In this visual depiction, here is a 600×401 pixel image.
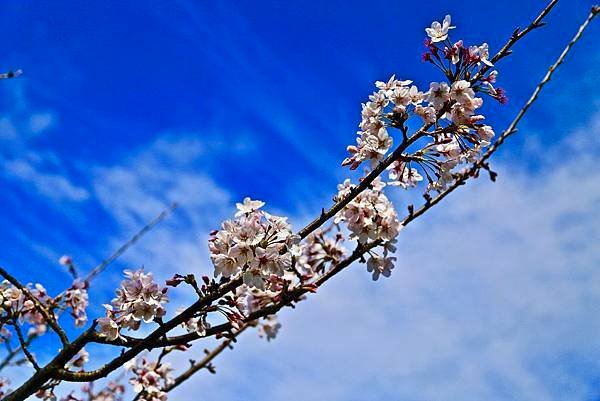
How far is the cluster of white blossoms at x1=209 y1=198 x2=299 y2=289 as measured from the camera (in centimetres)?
316

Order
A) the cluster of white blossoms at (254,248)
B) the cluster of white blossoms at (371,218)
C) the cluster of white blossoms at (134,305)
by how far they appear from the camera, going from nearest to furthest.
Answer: the cluster of white blossoms at (254,248)
the cluster of white blossoms at (134,305)
the cluster of white blossoms at (371,218)

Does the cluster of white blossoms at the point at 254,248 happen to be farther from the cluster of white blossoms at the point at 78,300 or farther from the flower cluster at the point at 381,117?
the cluster of white blossoms at the point at 78,300

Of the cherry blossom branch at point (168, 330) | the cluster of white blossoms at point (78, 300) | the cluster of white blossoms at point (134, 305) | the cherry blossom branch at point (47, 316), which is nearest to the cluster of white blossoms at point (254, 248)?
the cherry blossom branch at point (168, 330)

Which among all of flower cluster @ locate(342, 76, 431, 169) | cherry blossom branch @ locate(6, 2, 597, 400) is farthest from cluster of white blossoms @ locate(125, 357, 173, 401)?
flower cluster @ locate(342, 76, 431, 169)

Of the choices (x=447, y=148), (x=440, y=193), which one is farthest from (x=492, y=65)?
(x=440, y=193)

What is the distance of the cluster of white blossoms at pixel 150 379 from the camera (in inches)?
192

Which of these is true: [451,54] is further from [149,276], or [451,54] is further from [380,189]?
[149,276]

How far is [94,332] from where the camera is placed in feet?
11.4

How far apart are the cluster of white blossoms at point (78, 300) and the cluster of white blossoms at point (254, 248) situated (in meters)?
2.90

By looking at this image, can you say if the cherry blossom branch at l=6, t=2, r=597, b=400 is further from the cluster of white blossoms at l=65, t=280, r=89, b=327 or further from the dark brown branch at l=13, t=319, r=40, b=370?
the cluster of white blossoms at l=65, t=280, r=89, b=327

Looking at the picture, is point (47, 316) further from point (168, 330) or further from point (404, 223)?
Result: point (404, 223)

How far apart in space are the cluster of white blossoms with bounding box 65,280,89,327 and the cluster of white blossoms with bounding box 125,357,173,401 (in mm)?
764

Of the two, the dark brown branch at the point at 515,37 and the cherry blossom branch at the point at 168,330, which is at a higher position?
the dark brown branch at the point at 515,37

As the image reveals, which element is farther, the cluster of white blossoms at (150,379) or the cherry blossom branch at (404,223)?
the cluster of white blossoms at (150,379)
